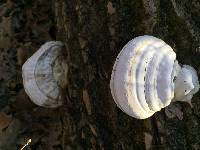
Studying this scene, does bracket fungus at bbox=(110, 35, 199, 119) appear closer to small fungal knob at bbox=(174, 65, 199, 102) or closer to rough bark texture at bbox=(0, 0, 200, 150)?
small fungal knob at bbox=(174, 65, 199, 102)

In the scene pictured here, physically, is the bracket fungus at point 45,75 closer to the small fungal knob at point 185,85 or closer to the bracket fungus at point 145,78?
the bracket fungus at point 145,78

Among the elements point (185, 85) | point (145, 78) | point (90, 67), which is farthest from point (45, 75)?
point (185, 85)

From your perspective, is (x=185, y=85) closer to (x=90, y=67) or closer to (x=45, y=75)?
(x=90, y=67)

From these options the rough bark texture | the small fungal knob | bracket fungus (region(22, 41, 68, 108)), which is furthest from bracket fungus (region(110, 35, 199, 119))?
bracket fungus (region(22, 41, 68, 108))

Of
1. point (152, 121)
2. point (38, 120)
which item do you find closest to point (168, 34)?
point (152, 121)

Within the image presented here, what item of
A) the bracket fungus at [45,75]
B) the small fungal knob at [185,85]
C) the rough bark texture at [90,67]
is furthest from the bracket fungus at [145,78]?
the bracket fungus at [45,75]
